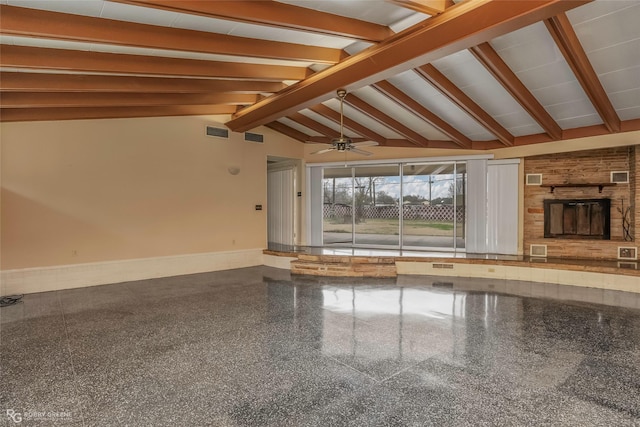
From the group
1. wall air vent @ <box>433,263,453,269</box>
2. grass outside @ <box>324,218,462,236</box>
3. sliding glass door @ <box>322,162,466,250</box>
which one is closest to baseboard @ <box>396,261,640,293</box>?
wall air vent @ <box>433,263,453,269</box>

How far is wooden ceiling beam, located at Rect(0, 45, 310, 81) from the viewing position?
3436 mm

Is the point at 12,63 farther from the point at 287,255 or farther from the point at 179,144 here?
the point at 287,255

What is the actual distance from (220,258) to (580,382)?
6.35m

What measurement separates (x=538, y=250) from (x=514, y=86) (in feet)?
13.1

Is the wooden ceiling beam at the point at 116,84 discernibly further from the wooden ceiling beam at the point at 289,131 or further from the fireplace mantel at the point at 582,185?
the fireplace mantel at the point at 582,185

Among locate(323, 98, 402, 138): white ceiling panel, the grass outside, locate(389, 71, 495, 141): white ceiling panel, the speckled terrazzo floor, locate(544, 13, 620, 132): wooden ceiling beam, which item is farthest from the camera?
the grass outside

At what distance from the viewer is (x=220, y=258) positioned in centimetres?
739

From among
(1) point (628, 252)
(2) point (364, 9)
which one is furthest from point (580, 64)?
(1) point (628, 252)

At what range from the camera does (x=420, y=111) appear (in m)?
6.12

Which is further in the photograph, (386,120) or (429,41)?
(386,120)

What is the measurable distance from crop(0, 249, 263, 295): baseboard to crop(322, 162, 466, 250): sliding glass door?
2924 mm

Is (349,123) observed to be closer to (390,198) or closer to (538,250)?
(390,198)

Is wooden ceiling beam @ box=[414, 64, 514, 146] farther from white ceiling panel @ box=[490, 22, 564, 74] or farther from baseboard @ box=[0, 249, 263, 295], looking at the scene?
baseboard @ box=[0, 249, 263, 295]

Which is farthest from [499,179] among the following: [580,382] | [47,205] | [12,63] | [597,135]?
[47,205]
